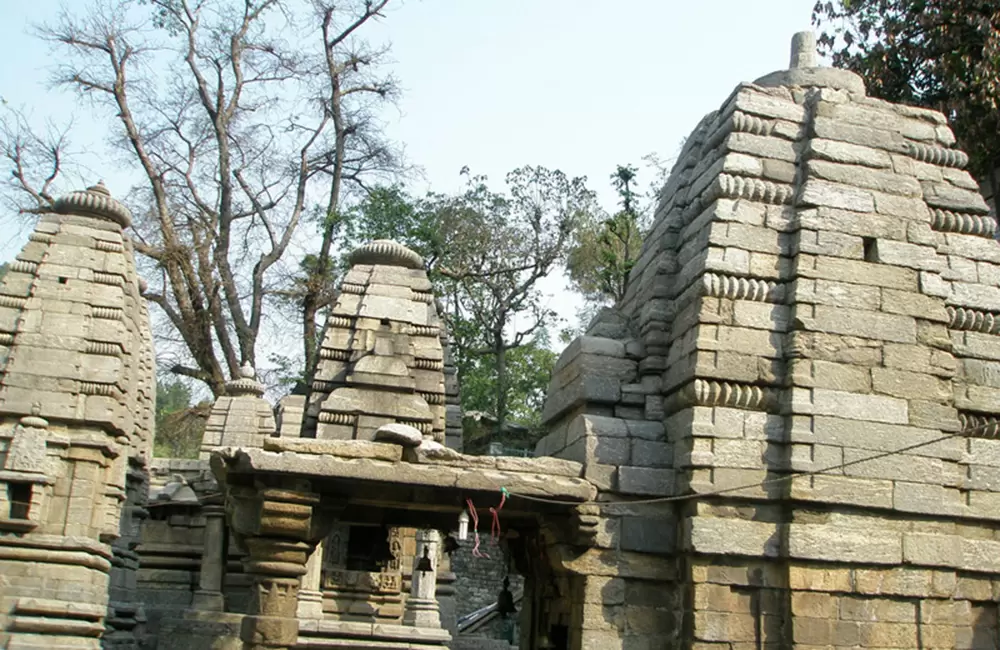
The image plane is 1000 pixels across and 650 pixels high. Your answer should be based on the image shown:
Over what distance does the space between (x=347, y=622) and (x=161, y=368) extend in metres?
15.7

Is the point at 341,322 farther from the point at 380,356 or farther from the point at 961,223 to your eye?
the point at 961,223

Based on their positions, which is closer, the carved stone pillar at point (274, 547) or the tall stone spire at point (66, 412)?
the carved stone pillar at point (274, 547)

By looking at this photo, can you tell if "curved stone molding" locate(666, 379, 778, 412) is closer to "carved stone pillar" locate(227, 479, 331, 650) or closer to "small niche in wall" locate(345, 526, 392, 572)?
"carved stone pillar" locate(227, 479, 331, 650)

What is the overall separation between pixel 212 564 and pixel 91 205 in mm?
5373

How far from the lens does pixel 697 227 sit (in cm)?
774

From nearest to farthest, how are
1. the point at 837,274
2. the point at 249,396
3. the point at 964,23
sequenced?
the point at 837,274
the point at 964,23
the point at 249,396

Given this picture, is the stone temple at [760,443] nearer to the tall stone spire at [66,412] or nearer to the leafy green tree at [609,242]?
the tall stone spire at [66,412]

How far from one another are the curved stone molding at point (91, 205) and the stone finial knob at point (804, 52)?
8.38 m

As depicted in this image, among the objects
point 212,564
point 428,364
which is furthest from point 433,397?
point 212,564

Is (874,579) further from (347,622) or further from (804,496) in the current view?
(347,622)

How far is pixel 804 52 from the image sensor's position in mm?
8758

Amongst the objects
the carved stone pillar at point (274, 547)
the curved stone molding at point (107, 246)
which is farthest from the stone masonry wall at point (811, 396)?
the curved stone molding at point (107, 246)

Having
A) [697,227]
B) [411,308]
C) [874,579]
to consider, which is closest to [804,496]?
[874,579]

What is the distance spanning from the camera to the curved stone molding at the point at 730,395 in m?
6.94
